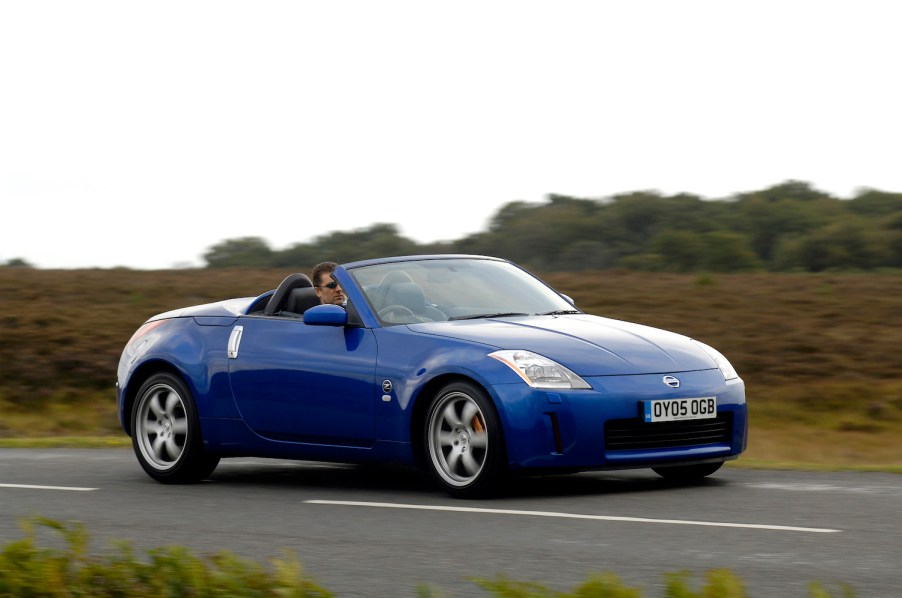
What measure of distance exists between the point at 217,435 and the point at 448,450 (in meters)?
2.09

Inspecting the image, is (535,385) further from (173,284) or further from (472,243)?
(472,243)

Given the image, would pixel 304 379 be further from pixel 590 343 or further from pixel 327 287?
pixel 590 343

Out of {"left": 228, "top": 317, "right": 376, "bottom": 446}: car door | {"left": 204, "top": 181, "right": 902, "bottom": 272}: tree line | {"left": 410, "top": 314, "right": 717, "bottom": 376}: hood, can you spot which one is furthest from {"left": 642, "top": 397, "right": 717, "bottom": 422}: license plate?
{"left": 204, "top": 181, "right": 902, "bottom": 272}: tree line

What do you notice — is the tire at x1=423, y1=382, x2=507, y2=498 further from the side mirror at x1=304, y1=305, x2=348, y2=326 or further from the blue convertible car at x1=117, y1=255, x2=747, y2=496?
the side mirror at x1=304, y1=305, x2=348, y2=326

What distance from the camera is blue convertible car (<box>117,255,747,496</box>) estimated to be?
912cm

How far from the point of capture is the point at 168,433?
11117 millimetres

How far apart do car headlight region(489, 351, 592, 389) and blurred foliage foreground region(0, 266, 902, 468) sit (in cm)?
560

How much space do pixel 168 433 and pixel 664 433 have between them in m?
3.63

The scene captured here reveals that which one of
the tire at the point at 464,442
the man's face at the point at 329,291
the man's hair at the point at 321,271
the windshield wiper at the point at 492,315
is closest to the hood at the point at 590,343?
the windshield wiper at the point at 492,315

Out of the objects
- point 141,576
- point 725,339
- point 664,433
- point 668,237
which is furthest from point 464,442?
point 668,237

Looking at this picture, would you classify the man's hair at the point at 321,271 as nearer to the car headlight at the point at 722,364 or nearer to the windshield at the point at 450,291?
the windshield at the point at 450,291

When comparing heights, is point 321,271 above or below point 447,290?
above

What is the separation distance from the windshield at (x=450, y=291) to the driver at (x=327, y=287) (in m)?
0.41

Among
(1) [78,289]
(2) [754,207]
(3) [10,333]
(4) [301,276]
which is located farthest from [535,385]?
(2) [754,207]
